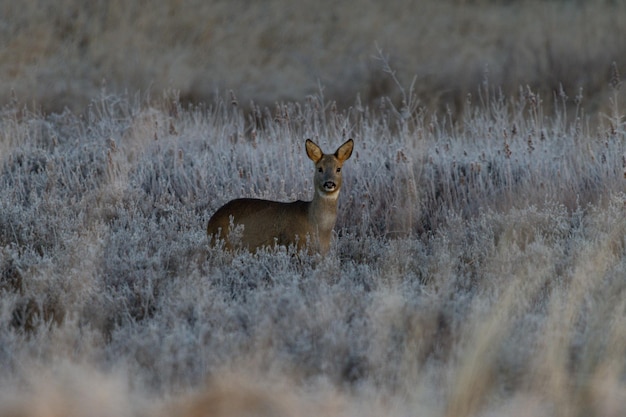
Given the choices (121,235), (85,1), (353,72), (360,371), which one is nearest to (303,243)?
(121,235)

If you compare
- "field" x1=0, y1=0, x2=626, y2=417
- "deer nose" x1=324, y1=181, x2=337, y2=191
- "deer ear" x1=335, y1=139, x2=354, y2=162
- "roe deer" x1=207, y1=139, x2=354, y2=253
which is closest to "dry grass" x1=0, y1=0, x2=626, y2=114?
"field" x1=0, y1=0, x2=626, y2=417

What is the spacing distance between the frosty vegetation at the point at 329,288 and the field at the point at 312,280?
0.02 metres

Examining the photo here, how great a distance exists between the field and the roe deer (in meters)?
0.16

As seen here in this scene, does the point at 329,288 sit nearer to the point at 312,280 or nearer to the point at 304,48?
the point at 312,280

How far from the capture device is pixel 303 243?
6734 mm

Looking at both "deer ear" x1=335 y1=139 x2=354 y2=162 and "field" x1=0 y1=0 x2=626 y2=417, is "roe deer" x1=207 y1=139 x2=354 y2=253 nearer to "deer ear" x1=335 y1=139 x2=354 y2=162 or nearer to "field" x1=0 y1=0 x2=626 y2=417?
"deer ear" x1=335 y1=139 x2=354 y2=162

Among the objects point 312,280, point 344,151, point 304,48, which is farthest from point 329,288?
point 304,48

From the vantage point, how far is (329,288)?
18.9ft

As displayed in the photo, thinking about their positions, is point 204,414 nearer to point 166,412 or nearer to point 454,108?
point 166,412

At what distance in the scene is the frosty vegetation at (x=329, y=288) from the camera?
4.58 metres

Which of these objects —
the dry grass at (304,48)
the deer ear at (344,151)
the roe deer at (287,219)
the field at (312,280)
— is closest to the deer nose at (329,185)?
the roe deer at (287,219)

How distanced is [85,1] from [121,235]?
15.2 metres

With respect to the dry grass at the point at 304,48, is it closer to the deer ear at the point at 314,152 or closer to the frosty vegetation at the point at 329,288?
the frosty vegetation at the point at 329,288

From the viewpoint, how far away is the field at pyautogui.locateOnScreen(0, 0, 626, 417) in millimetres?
4590
